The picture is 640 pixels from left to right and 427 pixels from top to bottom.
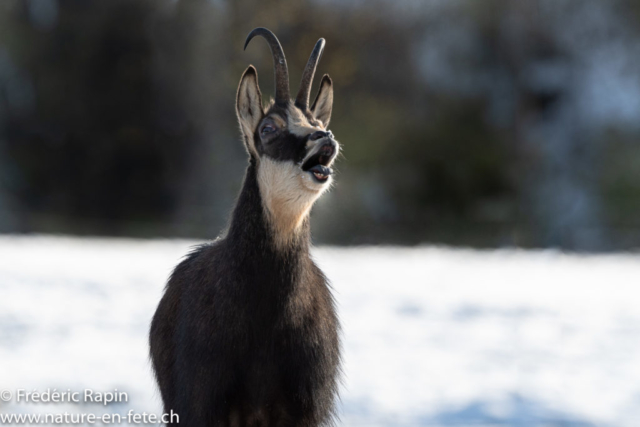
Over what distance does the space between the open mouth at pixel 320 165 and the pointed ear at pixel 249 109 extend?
0.44 meters

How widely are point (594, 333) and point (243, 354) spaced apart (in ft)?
28.1

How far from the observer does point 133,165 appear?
18.4 meters

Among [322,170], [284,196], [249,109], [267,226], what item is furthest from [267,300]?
[249,109]

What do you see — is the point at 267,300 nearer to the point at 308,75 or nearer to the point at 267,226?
the point at 267,226

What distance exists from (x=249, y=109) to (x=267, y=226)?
2.11 ft

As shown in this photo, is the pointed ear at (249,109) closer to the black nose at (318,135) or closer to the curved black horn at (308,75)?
the curved black horn at (308,75)

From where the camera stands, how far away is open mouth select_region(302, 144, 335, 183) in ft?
11.3

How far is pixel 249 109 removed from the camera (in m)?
3.86

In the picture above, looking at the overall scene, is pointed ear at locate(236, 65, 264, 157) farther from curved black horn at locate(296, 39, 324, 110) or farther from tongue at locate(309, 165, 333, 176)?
tongue at locate(309, 165, 333, 176)

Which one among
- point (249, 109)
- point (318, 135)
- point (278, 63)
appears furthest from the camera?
point (249, 109)

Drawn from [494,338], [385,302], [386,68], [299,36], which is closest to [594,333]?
[494,338]

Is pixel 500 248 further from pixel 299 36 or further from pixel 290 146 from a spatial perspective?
pixel 290 146

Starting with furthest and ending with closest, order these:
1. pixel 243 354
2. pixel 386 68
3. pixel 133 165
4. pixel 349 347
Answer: pixel 386 68 → pixel 133 165 → pixel 349 347 → pixel 243 354

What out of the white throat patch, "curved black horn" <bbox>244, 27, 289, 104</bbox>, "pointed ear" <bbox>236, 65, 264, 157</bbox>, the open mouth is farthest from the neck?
"curved black horn" <bbox>244, 27, 289, 104</bbox>
